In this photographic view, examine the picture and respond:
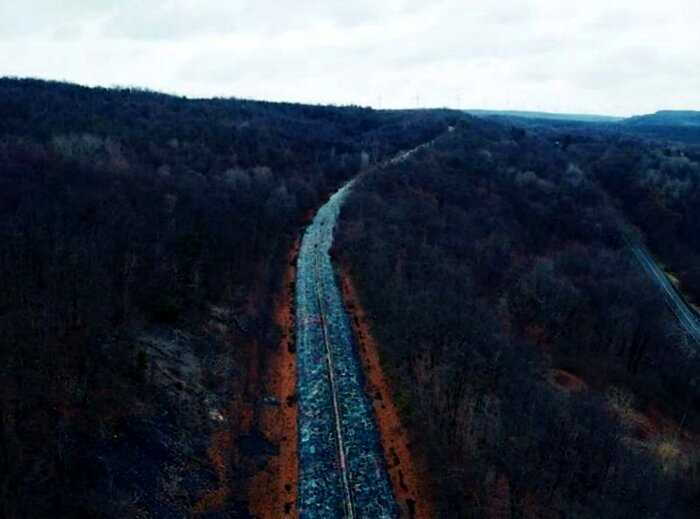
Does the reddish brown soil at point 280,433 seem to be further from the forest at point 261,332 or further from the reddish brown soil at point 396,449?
the reddish brown soil at point 396,449

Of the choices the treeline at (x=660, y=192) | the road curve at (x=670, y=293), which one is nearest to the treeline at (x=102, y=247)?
the road curve at (x=670, y=293)

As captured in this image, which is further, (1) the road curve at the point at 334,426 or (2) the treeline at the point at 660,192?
(2) the treeline at the point at 660,192

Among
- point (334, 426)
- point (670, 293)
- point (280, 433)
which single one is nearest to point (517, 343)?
point (334, 426)

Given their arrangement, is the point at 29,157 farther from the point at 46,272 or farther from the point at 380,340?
the point at 380,340

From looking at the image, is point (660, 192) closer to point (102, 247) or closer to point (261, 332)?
point (261, 332)

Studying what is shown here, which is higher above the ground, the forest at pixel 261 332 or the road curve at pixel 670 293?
the forest at pixel 261 332

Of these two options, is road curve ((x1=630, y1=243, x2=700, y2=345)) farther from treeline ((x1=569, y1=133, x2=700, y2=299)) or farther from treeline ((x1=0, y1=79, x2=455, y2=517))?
treeline ((x1=0, y1=79, x2=455, y2=517))

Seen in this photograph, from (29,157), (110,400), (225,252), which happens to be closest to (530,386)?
(110,400)
